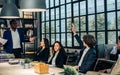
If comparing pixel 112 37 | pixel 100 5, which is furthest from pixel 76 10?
pixel 112 37

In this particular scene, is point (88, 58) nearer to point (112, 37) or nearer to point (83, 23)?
point (112, 37)

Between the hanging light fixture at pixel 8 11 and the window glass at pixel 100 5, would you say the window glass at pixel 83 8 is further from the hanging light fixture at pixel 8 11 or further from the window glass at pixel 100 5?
the hanging light fixture at pixel 8 11

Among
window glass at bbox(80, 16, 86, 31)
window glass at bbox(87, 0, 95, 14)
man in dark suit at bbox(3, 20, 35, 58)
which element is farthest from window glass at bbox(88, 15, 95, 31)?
man in dark suit at bbox(3, 20, 35, 58)

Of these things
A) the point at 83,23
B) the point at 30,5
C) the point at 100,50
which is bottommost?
the point at 100,50

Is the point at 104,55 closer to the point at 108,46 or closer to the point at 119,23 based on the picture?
the point at 108,46

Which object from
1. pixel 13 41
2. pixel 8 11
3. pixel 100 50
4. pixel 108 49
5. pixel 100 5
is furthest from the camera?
pixel 100 5

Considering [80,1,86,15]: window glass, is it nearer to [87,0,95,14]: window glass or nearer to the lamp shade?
[87,0,95,14]: window glass

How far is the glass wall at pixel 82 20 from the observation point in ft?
23.2

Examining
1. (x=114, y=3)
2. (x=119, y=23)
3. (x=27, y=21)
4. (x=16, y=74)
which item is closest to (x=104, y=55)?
(x=119, y=23)

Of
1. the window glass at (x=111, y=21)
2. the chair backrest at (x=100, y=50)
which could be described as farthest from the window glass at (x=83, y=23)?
Answer: the chair backrest at (x=100, y=50)

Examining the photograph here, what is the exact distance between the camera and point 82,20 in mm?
8344

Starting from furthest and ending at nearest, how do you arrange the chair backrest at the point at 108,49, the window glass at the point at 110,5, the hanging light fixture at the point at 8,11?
the window glass at the point at 110,5 → the chair backrest at the point at 108,49 → the hanging light fixture at the point at 8,11

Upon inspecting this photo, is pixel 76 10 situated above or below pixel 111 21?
above

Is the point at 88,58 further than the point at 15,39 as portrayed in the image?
No
